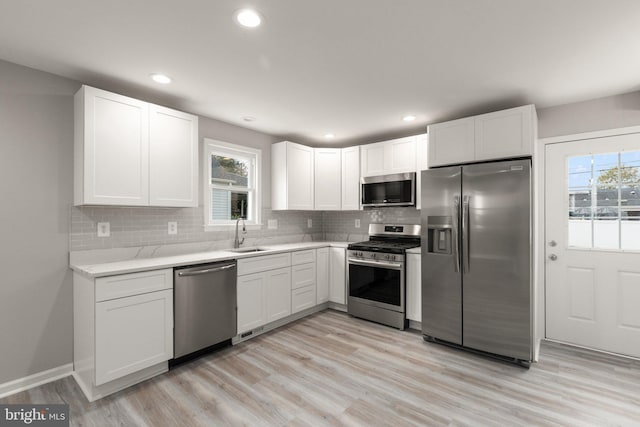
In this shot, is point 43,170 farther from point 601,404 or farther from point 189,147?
point 601,404

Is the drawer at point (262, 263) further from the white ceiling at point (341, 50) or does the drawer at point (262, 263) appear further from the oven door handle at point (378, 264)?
the white ceiling at point (341, 50)

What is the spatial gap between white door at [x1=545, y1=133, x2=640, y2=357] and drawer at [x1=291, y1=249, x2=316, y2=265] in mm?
2667

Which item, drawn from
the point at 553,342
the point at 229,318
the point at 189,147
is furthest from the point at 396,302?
the point at 189,147

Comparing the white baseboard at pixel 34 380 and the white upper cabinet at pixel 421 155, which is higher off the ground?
the white upper cabinet at pixel 421 155

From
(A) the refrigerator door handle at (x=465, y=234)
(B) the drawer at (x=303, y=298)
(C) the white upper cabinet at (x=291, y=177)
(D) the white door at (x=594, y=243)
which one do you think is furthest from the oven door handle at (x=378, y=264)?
(D) the white door at (x=594, y=243)

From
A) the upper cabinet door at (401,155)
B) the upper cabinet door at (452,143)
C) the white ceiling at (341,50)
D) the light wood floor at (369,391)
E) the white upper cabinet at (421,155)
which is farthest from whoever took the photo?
the upper cabinet door at (401,155)

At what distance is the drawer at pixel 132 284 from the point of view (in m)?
2.23

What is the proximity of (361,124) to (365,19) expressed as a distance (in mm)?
2117

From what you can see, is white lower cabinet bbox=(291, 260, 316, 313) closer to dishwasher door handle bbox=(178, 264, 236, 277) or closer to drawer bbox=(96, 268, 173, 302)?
dishwasher door handle bbox=(178, 264, 236, 277)

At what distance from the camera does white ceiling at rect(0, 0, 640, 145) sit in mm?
1739

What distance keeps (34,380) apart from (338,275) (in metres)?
3.14

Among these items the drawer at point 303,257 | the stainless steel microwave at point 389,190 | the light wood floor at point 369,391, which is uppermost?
the stainless steel microwave at point 389,190

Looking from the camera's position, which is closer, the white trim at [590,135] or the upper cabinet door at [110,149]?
the upper cabinet door at [110,149]

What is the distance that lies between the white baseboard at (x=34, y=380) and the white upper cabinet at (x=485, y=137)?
3.91 metres
